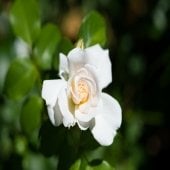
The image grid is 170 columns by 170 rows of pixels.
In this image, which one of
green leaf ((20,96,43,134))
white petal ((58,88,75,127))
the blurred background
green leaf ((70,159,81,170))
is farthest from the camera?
the blurred background

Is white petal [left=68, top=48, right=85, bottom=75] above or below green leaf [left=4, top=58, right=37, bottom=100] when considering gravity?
above

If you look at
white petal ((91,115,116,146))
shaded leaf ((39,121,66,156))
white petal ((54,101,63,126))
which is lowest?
shaded leaf ((39,121,66,156))

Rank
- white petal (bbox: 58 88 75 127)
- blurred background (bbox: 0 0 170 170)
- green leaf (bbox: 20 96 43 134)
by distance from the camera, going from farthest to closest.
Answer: blurred background (bbox: 0 0 170 170), green leaf (bbox: 20 96 43 134), white petal (bbox: 58 88 75 127)

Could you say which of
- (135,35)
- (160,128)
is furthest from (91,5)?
(160,128)

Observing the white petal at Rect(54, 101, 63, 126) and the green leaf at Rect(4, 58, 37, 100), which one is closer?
the white petal at Rect(54, 101, 63, 126)

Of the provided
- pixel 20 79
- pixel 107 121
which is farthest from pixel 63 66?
pixel 20 79


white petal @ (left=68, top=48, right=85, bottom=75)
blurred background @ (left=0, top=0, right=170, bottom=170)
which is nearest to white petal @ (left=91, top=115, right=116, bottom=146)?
white petal @ (left=68, top=48, right=85, bottom=75)

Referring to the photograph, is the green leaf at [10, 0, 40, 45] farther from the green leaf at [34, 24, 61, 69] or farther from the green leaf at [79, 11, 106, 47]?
the green leaf at [79, 11, 106, 47]

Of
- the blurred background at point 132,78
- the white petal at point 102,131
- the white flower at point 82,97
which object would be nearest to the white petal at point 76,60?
A: the white flower at point 82,97
